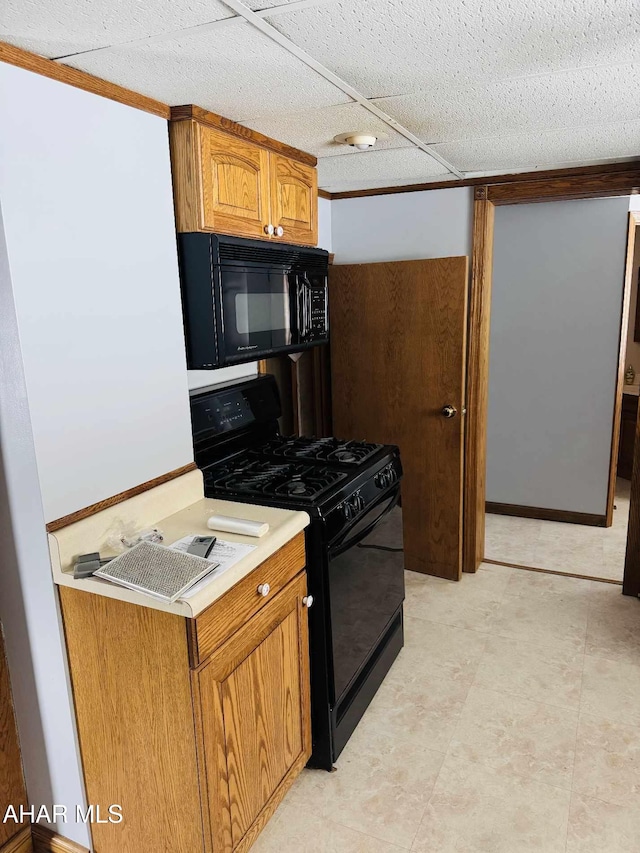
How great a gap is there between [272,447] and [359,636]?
86 centimetres

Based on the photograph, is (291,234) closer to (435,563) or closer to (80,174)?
(80,174)

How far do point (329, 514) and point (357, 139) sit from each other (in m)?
1.32

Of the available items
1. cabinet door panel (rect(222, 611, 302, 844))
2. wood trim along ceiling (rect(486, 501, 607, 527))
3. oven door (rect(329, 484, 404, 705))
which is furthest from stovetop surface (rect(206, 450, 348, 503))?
wood trim along ceiling (rect(486, 501, 607, 527))

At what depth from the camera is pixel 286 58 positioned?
1479 mm

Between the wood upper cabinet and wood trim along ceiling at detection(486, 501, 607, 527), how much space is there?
2.66 m

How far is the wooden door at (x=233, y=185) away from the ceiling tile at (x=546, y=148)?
30.4 inches

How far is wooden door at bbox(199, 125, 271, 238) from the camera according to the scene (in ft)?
6.36

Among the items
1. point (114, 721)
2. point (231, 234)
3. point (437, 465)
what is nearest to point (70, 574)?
point (114, 721)

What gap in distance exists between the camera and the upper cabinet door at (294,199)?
2.29m

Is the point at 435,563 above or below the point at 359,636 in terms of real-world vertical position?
below

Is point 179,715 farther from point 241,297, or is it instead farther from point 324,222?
point 324,222

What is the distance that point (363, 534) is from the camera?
2199 millimetres

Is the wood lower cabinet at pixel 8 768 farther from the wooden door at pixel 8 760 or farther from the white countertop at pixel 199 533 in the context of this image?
the white countertop at pixel 199 533

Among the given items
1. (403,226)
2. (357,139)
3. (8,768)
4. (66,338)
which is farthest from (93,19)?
(403,226)
